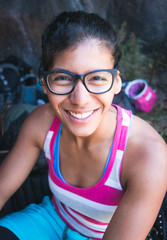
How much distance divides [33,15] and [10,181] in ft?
9.96

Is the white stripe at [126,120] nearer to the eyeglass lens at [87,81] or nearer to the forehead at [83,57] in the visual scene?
the eyeglass lens at [87,81]

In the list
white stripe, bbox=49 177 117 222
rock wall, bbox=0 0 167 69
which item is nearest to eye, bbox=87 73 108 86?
white stripe, bbox=49 177 117 222

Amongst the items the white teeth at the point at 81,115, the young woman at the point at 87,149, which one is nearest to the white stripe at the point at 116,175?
the young woman at the point at 87,149

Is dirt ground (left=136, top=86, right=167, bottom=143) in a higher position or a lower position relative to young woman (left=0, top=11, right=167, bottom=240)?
lower

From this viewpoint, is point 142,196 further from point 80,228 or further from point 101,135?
point 80,228

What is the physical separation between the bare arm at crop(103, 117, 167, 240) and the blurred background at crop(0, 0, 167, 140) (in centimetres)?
182

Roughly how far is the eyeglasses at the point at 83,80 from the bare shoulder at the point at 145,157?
1.08 ft

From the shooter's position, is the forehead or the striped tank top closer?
the forehead

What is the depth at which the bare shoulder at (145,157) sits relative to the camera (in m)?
1.11

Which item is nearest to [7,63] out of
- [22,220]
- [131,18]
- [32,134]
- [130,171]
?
[131,18]

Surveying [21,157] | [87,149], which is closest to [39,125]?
[21,157]

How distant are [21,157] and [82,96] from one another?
78 centimetres

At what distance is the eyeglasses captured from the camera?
1119mm

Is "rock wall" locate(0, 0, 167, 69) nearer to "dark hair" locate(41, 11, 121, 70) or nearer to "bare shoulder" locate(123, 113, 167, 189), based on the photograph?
"dark hair" locate(41, 11, 121, 70)
